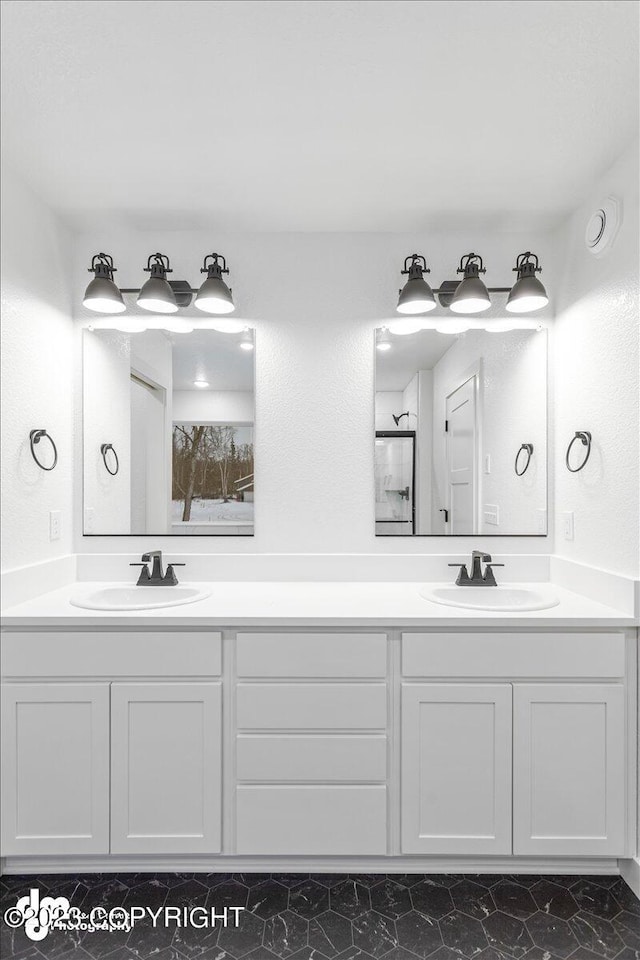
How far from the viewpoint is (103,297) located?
204 cm

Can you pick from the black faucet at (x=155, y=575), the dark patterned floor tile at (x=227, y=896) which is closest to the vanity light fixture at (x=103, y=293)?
the black faucet at (x=155, y=575)

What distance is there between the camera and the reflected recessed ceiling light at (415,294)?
2068 millimetres

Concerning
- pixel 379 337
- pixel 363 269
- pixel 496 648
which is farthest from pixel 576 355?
pixel 496 648

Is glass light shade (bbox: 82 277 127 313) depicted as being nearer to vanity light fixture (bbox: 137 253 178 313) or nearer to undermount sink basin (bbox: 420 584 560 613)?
vanity light fixture (bbox: 137 253 178 313)

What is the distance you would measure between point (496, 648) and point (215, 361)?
62.3 inches

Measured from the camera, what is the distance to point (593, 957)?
1444 millimetres

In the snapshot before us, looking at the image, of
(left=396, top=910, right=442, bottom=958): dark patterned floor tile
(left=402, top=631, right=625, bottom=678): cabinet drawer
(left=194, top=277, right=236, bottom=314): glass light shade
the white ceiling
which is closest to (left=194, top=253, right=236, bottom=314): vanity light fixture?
(left=194, top=277, right=236, bottom=314): glass light shade

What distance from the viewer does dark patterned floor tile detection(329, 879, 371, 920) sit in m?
1.60

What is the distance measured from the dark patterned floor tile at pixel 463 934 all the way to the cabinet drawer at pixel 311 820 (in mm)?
257

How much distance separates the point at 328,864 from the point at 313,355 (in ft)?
6.18

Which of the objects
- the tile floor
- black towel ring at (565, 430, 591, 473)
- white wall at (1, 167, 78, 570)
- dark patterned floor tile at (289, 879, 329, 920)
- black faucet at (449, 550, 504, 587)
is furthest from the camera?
black faucet at (449, 550, 504, 587)

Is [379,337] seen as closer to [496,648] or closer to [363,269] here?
[363,269]

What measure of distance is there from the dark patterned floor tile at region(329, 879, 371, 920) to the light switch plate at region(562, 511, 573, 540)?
4.77 ft

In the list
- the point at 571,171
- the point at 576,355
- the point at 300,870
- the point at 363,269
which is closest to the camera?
the point at 300,870
